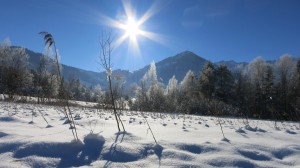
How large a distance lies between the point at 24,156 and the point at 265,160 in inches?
110

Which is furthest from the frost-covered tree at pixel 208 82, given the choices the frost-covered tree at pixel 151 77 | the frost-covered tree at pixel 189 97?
the frost-covered tree at pixel 151 77

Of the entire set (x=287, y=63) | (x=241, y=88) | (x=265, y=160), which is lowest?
(x=265, y=160)

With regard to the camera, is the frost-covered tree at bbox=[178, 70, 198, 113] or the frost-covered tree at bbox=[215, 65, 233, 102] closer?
the frost-covered tree at bbox=[178, 70, 198, 113]

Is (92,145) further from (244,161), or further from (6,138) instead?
(244,161)

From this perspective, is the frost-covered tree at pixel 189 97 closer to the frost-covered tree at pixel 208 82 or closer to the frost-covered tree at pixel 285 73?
the frost-covered tree at pixel 208 82

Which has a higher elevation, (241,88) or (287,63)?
(287,63)

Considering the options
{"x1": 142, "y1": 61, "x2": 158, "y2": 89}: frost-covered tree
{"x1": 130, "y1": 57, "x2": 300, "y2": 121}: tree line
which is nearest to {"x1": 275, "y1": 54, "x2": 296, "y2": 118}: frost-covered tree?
{"x1": 130, "y1": 57, "x2": 300, "y2": 121}: tree line

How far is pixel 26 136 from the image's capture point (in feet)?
12.7

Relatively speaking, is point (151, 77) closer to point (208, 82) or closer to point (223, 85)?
point (208, 82)

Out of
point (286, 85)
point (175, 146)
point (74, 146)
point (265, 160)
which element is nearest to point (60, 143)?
point (74, 146)

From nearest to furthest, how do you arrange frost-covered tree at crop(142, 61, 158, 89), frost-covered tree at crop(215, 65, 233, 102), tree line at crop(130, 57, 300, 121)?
tree line at crop(130, 57, 300, 121), frost-covered tree at crop(215, 65, 233, 102), frost-covered tree at crop(142, 61, 158, 89)

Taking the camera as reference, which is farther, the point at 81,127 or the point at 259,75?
the point at 259,75

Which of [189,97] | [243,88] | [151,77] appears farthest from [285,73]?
[151,77]

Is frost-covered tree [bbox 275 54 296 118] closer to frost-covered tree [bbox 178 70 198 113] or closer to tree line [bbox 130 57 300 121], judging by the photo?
tree line [bbox 130 57 300 121]
